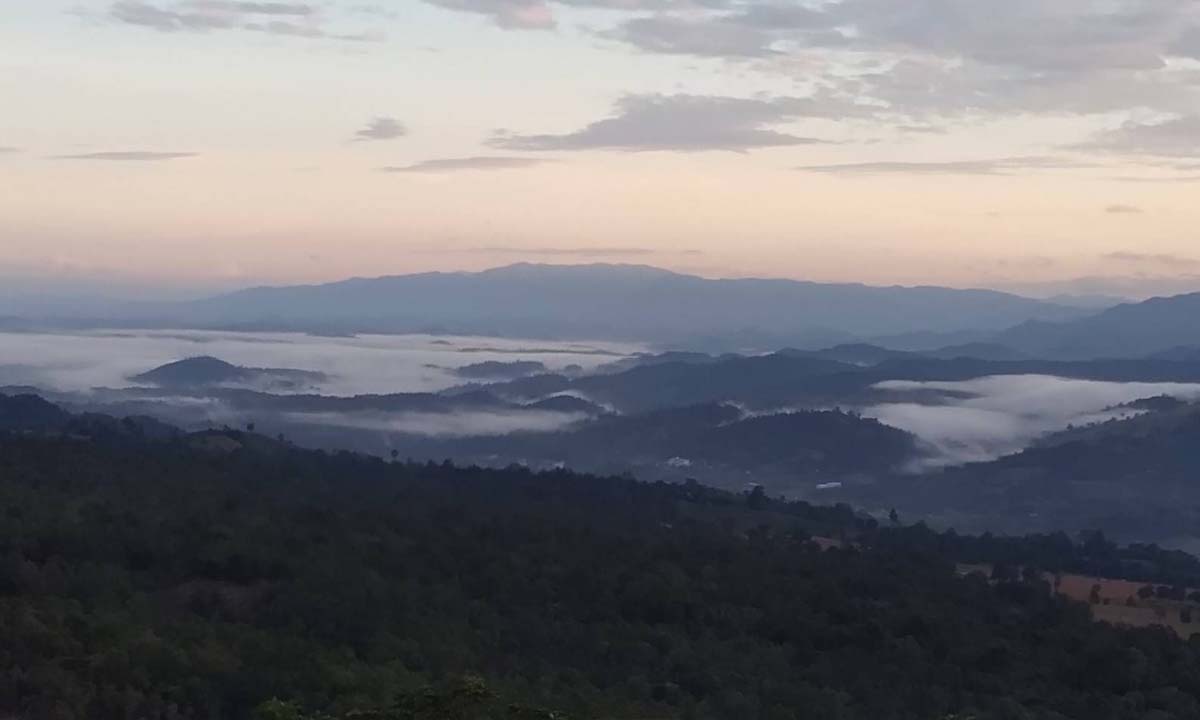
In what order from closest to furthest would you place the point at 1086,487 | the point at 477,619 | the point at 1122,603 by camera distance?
the point at 477,619, the point at 1122,603, the point at 1086,487

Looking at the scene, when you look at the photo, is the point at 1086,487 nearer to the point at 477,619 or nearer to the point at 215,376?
the point at 215,376

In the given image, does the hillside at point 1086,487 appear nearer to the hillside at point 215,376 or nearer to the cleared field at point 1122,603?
the cleared field at point 1122,603

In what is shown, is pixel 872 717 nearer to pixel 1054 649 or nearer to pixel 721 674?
pixel 721 674

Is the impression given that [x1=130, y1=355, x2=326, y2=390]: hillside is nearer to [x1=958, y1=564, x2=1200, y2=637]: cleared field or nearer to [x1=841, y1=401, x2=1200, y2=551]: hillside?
[x1=841, y1=401, x2=1200, y2=551]: hillside

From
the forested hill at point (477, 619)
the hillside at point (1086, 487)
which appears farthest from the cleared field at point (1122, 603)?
the hillside at point (1086, 487)

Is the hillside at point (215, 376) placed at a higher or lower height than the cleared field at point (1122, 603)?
higher

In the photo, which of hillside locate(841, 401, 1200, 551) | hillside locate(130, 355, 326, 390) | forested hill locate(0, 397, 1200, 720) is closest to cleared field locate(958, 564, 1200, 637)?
forested hill locate(0, 397, 1200, 720)

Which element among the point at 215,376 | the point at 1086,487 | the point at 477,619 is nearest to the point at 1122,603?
the point at 477,619

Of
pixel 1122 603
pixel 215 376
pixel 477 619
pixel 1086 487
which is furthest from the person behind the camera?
pixel 215 376
